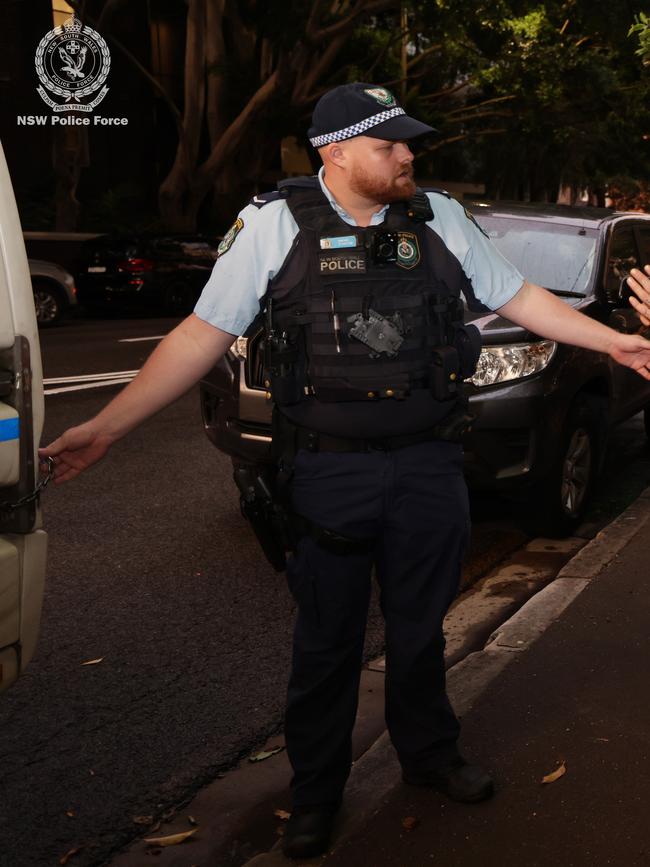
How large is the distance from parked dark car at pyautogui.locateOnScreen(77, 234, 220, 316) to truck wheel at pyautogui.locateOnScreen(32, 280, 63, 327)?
8.55 ft

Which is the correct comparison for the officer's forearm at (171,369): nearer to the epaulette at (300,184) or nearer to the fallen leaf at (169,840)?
the epaulette at (300,184)

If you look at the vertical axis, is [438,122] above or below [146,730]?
above

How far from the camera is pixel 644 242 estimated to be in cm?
784

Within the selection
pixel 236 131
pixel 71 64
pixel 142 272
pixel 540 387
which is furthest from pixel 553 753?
pixel 71 64

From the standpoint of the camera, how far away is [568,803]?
3428 millimetres

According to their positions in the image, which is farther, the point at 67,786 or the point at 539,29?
the point at 539,29

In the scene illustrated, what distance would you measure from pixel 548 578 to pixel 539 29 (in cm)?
2244

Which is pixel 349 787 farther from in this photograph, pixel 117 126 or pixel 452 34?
pixel 117 126

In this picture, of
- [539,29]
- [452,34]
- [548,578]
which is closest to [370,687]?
[548,578]

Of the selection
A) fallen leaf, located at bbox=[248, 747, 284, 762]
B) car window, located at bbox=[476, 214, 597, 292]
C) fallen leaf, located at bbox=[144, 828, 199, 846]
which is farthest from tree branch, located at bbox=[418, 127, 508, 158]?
fallen leaf, located at bbox=[144, 828, 199, 846]

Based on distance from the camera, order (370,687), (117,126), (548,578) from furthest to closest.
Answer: (117,126), (548,578), (370,687)

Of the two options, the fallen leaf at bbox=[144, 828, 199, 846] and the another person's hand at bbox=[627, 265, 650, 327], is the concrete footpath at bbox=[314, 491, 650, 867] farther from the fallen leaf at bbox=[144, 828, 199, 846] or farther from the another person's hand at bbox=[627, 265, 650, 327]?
the another person's hand at bbox=[627, 265, 650, 327]

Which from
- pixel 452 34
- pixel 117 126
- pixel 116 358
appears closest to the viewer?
pixel 116 358

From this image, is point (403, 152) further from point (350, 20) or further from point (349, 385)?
point (350, 20)
